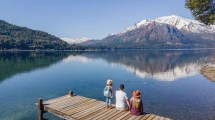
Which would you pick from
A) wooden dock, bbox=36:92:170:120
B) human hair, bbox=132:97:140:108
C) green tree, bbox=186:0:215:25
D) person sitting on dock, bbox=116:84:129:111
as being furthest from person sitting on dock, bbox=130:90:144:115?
green tree, bbox=186:0:215:25

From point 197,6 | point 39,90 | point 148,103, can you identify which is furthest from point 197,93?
point 39,90

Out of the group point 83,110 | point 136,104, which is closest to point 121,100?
point 136,104

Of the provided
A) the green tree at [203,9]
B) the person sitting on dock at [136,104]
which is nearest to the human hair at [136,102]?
the person sitting on dock at [136,104]

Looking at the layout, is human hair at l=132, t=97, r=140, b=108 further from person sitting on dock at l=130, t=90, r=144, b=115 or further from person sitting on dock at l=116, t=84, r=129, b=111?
person sitting on dock at l=116, t=84, r=129, b=111

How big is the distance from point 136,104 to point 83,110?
537cm

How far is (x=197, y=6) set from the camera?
1289 inches

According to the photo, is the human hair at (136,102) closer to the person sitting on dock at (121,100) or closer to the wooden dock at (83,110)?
the wooden dock at (83,110)

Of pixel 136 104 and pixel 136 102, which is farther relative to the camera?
pixel 136 104

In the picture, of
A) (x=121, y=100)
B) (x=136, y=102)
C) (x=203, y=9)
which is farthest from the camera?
(x=203, y=9)

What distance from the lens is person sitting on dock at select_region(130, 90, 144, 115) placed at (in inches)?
787

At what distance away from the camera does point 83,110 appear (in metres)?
22.5

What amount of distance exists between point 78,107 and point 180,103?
90.6 feet

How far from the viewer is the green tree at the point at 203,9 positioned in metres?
32.2

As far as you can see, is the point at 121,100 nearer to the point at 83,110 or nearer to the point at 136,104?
the point at 136,104
